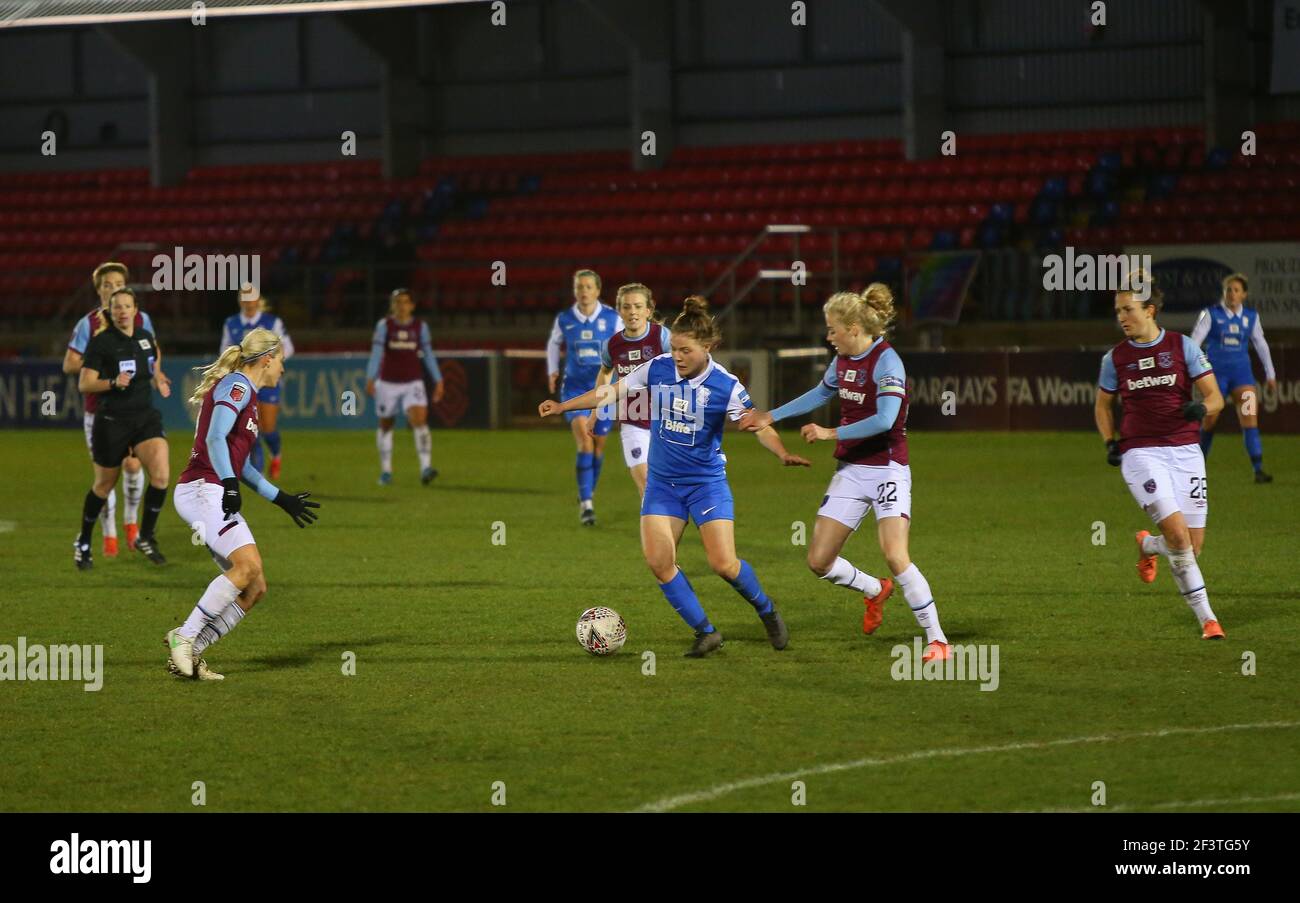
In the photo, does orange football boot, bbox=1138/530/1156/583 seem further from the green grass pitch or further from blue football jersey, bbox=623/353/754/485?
blue football jersey, bbox=623/353/754/485

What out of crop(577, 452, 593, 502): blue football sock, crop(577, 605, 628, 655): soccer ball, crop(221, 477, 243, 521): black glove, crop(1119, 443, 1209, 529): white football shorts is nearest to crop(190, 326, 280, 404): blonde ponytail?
crop(221, 477, 243, 521): black glove

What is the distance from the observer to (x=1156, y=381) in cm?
959

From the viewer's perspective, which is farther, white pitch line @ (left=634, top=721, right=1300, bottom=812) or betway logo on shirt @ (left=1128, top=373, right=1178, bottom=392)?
betway logo on shirt @ (left=1128, top=373, right=1178, bottom=392)

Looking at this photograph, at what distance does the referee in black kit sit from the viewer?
12734 millimetres

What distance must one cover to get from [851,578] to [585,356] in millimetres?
7435

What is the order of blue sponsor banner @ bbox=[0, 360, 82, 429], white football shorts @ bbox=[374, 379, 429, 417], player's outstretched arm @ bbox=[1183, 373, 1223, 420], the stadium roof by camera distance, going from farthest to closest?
1. blue sponsor banner @ bbox=[0, 360, 82, 429]
2. the stadium roof
3. white football shorts @ bbox=[374, 379, 429, 417]
4. player's outstretched arm @ bbox=[1183, 373, 1223, 420]

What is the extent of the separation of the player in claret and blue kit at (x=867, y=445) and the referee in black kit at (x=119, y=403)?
5.58 metres

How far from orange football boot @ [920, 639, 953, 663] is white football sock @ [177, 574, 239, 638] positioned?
3.39 m

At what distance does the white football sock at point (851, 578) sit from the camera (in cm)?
942

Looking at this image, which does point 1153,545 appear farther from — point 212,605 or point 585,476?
point 585,476

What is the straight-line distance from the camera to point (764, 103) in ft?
120

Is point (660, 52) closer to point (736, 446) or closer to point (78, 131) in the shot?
point (736, 446)

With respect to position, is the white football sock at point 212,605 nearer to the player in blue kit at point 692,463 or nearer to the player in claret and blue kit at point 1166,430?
the player in blue kit at point 692,463

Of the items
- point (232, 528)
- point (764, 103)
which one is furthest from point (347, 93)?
point (232, 528)
